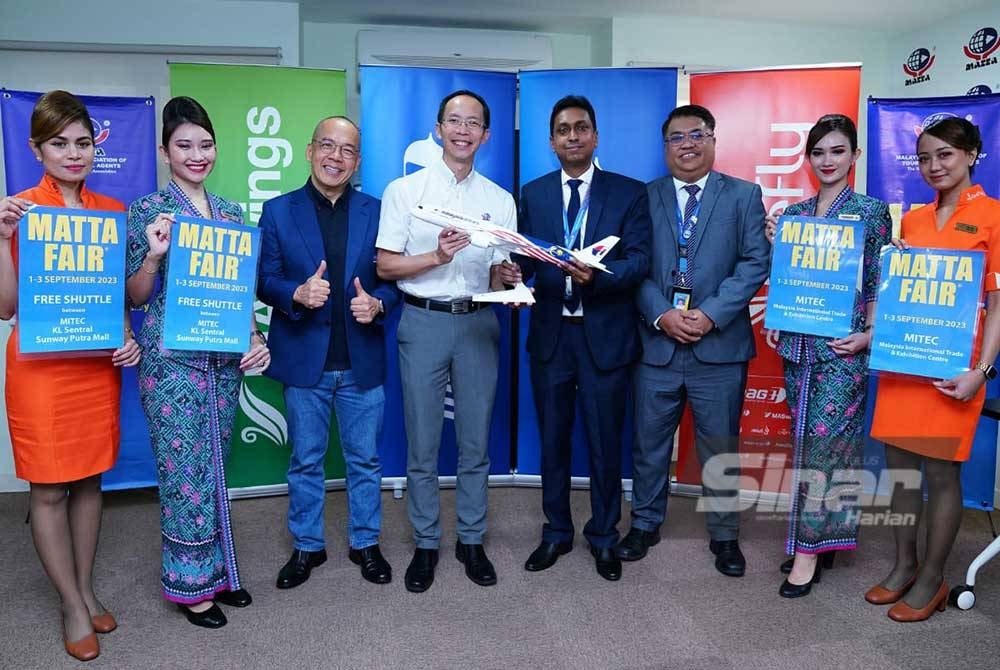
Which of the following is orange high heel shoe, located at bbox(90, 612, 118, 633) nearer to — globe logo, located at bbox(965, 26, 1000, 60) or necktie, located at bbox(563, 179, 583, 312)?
necktie, located at bbox(563, 179, 583, 312)

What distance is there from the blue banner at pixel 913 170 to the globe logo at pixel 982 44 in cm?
183

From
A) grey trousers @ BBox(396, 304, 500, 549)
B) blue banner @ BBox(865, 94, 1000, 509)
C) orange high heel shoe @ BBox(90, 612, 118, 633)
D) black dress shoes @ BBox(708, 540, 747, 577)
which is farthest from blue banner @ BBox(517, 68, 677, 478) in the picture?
orange high heel shoe @ BBox(90, 612, 118, 633)

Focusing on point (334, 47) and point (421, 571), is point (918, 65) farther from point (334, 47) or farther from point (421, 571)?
point (421, 571)

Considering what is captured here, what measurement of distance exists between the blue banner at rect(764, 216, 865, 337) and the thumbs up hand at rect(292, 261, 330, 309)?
62.3 inches

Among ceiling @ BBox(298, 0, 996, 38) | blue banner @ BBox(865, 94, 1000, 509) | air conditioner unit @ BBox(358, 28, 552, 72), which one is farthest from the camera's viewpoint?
air conditioner unit @ BBox(358, 28, 552, 72)

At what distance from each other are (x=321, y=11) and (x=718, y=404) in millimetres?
4031

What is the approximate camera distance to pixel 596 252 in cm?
251

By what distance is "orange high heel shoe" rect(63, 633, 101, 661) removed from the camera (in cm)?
220

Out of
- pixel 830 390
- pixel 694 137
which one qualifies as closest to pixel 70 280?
pixel 694 137

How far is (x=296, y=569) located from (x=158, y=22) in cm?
384

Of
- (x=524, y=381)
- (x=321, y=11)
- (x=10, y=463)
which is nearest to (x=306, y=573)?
(x=524, y=381)

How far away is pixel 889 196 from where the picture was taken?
362 cm

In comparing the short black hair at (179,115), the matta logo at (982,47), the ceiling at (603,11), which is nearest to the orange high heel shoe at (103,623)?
the short black hair at (179,115)

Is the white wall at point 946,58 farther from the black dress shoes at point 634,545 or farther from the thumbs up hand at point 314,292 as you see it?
the thumbs up hand at point 314,292
